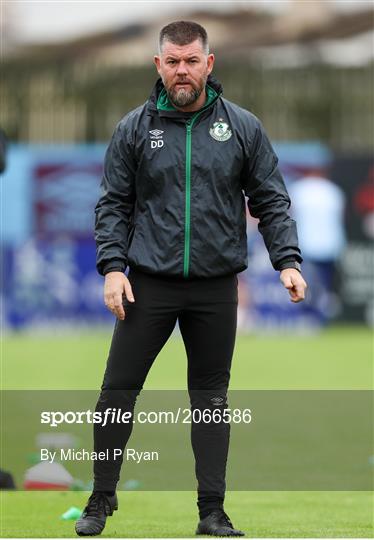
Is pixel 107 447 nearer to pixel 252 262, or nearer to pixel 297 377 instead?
pixel 297 377

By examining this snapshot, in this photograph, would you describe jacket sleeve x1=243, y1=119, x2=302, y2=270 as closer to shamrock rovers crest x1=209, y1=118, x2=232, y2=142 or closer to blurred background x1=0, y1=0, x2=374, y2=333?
shamrock rovers crest x1=209, y1=118, x2=232, y2=142

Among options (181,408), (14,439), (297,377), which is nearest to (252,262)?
(297,377)

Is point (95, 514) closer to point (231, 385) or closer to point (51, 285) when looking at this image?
point (231, 385)

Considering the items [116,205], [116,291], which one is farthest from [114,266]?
[116,205]

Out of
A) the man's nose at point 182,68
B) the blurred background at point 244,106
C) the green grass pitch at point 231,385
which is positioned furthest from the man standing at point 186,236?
the blurred background at point 244,106

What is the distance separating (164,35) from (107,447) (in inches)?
68.1

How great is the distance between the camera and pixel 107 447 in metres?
5.99

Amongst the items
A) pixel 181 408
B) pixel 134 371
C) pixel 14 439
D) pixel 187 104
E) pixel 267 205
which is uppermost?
pixel 187 104

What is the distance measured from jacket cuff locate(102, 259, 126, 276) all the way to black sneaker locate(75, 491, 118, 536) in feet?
3.05

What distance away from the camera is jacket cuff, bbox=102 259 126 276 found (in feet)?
19.4

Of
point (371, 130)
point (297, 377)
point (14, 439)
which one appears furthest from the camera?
point (371, 130)

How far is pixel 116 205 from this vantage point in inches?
236

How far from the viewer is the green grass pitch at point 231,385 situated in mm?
6285

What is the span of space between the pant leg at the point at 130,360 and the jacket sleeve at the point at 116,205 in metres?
0.16
